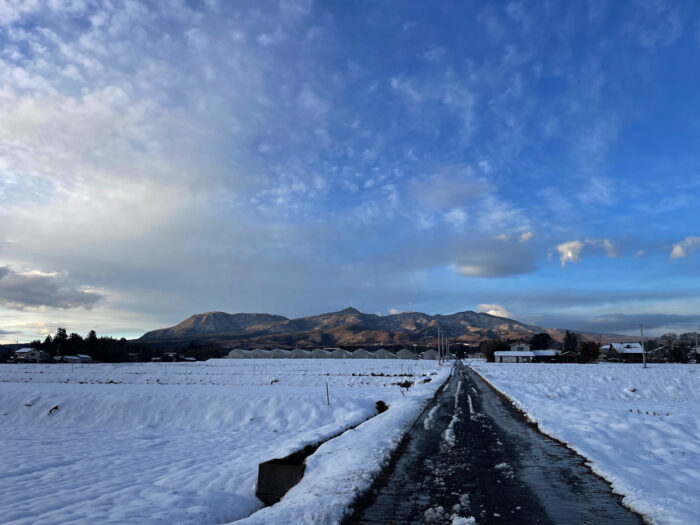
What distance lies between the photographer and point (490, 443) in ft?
44.2

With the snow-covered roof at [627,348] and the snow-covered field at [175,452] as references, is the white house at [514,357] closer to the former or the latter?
the snow-covered roof at [627,348]

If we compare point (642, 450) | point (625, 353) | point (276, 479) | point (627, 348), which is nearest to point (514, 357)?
point (625, 353)

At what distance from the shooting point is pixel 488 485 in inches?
352

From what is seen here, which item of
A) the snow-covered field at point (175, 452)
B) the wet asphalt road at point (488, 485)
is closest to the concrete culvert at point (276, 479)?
the snow-covered field at point (175, 452)

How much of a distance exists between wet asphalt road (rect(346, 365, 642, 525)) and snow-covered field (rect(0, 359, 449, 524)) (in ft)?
2.38

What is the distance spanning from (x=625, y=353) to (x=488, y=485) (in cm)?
15092

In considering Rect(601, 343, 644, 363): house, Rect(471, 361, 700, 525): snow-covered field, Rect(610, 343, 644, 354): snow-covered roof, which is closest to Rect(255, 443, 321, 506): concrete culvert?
Rect(471, 361, 700, 525): snow-covered field

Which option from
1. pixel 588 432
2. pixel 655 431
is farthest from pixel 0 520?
pixel 655 431

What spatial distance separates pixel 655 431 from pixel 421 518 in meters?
12.0

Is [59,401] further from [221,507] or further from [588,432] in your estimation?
[588,432]

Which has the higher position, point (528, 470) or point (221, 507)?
point (528, 470)

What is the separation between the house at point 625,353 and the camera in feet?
425

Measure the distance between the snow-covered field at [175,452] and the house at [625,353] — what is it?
427ft

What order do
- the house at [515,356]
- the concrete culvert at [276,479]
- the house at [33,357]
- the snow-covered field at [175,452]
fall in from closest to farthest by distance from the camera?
1. the snow-covered field at [175,452]
2. the concrete culvert at [276,479]
3. the house at [515,356]
4. the house at [33,357]
